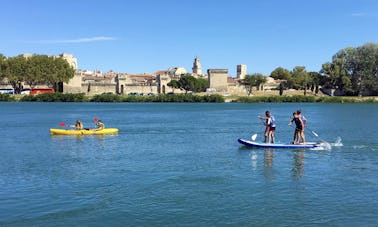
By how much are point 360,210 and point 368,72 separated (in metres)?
93.8

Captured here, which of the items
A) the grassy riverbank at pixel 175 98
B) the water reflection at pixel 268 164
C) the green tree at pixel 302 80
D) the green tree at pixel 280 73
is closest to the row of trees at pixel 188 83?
the grassy riverbank at pixel 175 98

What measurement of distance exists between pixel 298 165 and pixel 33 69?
3821 inches

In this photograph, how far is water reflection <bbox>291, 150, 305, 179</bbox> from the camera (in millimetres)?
16625

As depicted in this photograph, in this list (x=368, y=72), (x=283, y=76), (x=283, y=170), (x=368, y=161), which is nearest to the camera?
(x=283, y=170)

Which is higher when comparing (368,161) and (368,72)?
(368,72)

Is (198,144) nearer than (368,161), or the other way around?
(368,161)

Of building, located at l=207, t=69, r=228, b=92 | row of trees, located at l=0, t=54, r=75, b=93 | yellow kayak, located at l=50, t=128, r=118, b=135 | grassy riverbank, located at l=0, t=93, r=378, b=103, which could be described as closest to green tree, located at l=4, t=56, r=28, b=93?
row of trees, located at l=0, t=54, r=75, b=93

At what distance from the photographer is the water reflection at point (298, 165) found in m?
16.6

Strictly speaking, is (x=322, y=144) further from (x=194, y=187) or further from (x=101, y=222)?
(x=101, y=222)

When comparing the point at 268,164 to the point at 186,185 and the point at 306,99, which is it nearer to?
the point at 186,185

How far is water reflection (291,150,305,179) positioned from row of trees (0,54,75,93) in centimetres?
9410

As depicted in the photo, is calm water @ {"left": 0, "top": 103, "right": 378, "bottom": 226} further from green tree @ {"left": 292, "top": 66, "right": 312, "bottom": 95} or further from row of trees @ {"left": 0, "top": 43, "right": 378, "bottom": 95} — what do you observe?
green tree @ {"left": 292, "top": 66, "right": 312, "bottom": 95}

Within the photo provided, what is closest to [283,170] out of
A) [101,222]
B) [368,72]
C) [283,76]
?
[101,222]

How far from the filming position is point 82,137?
3052 cm
